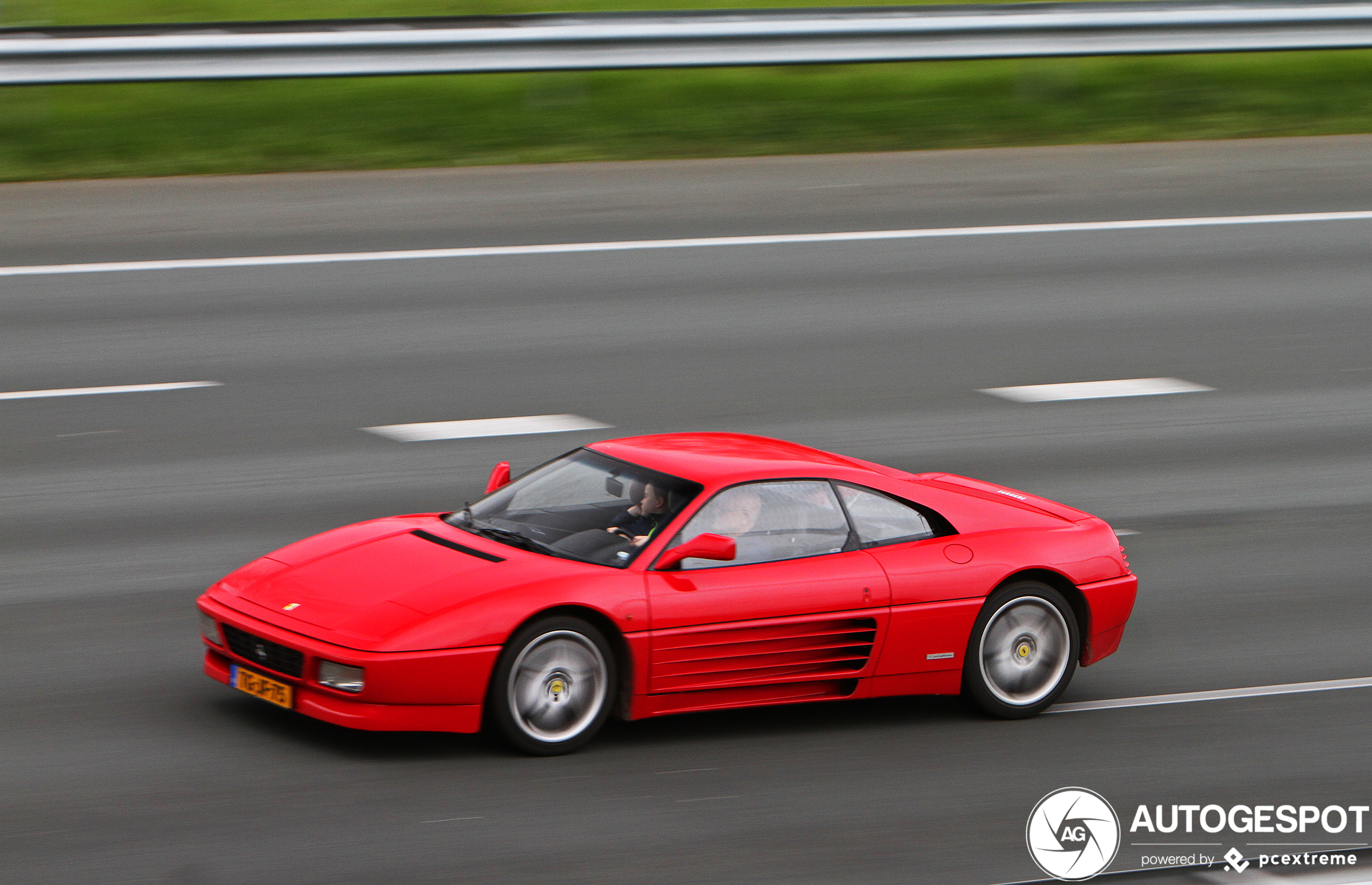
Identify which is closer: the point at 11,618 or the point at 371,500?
the point at 11,618

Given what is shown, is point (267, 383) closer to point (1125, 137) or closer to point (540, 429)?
point (540, 429)

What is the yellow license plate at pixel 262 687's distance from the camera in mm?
7008

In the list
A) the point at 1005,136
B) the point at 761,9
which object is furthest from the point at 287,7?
the point at 1005,136

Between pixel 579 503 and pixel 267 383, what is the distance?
5.11 metres

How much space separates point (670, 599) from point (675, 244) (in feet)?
27.8

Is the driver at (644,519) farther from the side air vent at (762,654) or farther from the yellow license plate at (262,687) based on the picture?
the yellow license plate at (262,687)

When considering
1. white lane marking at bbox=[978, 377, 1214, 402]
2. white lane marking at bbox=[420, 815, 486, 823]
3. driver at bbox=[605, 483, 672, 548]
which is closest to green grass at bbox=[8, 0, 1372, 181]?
white lane marking at bbox=[978, 377, 1214, 402]

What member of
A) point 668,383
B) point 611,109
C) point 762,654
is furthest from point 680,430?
point 611,109

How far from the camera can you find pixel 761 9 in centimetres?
1736

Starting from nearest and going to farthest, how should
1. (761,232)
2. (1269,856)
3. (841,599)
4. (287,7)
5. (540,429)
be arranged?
1. (1269,856)
2. (841,599)
3. (540,429)
4. (761,232)
5. (287,7)

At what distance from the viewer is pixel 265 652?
23.3 ft

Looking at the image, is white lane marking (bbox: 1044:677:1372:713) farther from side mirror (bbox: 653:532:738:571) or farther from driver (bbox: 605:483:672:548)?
driver (bbox: 605:483:672:548)

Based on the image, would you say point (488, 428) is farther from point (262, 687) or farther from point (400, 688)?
point (400, 688)

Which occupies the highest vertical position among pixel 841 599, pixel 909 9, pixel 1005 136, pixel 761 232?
pixel 909 9
